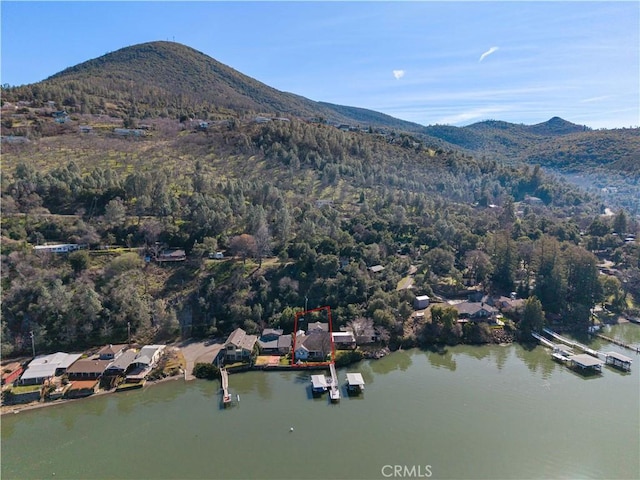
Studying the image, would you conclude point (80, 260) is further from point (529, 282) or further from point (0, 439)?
point (529, 282)

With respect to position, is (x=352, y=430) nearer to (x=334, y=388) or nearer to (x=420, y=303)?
(x=334, y=388)

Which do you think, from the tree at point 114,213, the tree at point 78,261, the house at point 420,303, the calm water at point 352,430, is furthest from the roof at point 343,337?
the tree at point 114,213

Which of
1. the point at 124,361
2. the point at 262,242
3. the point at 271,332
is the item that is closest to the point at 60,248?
the point at 124,361

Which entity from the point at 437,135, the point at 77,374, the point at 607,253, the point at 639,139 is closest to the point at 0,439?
the point at 77,374

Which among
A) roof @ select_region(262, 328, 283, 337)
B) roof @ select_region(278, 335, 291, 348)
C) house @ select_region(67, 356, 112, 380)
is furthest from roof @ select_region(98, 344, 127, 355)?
roof @ select_region(278, 335, 291, 348)

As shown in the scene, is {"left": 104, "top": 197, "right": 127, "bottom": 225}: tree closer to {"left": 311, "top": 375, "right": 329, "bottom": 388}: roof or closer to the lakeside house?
the lakeside house

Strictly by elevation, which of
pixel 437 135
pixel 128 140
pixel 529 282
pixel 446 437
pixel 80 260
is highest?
pixel 437 135

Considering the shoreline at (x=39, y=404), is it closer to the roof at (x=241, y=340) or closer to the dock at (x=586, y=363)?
the roof at (x=241, y=340)
